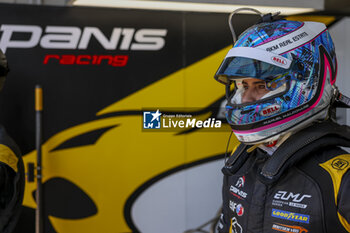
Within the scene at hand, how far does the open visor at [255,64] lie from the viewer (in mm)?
1364

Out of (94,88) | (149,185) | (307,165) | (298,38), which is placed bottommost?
(149,185)

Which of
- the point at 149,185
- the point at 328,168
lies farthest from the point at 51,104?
the point at 328,168

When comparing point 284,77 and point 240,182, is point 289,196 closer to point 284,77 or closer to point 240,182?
point 240,182

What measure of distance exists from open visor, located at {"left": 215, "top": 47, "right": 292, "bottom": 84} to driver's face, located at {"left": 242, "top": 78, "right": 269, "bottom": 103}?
44 millimetres

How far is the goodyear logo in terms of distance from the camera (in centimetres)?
124

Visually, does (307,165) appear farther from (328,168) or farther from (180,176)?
(180,176)

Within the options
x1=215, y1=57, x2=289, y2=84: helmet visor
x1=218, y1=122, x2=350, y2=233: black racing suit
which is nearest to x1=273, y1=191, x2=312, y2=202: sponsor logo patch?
x1=218, y1=122, x2=350, y2=233: black racing suit

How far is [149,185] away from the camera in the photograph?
3201mm

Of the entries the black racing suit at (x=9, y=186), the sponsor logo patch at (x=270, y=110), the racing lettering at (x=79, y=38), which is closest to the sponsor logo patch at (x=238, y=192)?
the sponsor logo patch at (x=270, y=110)

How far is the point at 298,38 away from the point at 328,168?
39 centimetres

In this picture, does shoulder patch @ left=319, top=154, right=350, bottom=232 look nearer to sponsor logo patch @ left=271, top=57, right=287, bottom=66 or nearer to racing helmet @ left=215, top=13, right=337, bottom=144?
racing helmet @ left=215, top=13, right=337, bottom=144

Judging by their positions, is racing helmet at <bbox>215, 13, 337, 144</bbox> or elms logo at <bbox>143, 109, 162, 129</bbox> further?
elms logo at <bbox>143, 109, 162, 129</bbox>

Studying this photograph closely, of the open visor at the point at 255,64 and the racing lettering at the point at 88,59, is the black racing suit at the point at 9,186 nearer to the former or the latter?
the racing lettering at the point at 88,59

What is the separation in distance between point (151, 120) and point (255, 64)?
187cm
